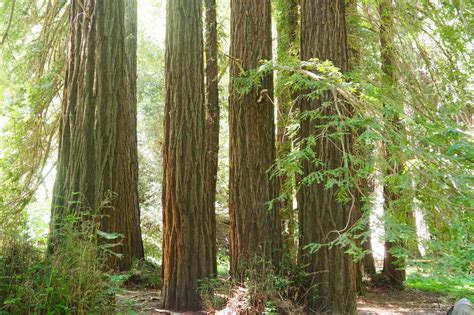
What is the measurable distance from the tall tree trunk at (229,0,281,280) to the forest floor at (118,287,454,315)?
43.7 inches

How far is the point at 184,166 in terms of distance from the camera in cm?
633

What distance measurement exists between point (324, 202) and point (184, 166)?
6.50 feet

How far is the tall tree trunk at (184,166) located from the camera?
6266mm

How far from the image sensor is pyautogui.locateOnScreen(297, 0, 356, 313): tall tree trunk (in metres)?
6.06

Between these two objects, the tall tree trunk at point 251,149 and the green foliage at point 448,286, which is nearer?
the tall tree trunk at point 251,149

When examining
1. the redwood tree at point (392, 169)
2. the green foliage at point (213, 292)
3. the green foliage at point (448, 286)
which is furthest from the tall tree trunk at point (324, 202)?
the green foliage at point (448, 286)

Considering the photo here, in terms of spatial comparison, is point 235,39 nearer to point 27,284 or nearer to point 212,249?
point 212,249

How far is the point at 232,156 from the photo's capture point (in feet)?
22.4

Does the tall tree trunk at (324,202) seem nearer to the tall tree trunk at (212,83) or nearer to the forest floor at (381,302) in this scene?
the forest floor at (381,302)

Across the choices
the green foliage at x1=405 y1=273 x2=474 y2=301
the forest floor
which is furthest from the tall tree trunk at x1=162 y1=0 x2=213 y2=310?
the green foliage at x1=405 y1=273 x2=474 y2=301

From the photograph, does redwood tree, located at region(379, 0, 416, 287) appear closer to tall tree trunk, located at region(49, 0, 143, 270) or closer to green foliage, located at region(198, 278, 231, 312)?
green foliage, located at region(198, 278, 231, 312)

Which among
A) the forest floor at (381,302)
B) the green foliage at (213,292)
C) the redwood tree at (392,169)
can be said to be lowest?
the forest floor at (381,302)

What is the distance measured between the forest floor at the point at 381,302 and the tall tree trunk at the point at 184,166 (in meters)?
0.42

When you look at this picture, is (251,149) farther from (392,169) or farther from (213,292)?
(392,169)
